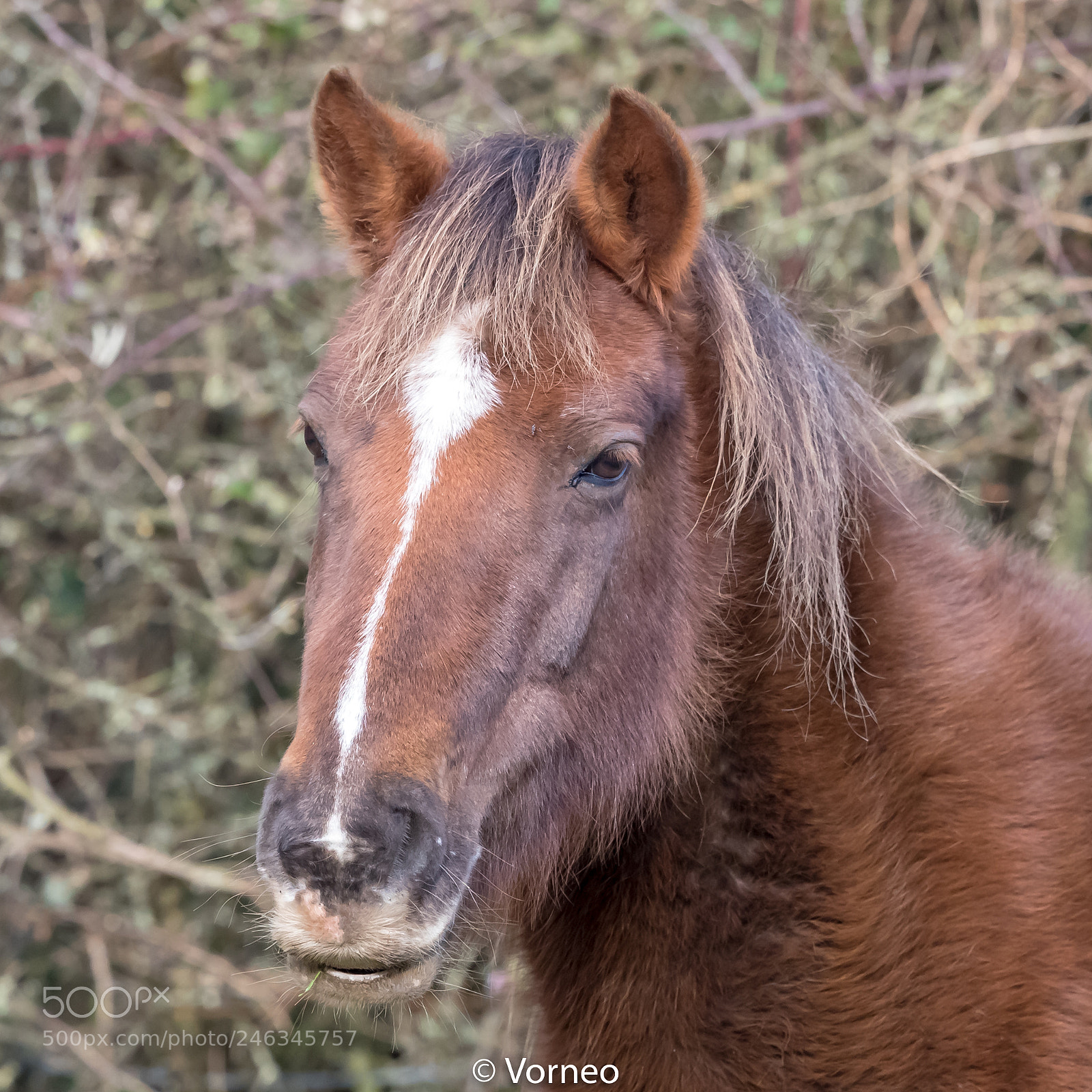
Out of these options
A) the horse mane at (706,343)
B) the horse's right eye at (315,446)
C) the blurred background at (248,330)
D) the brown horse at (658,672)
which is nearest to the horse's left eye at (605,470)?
the brown horse at (658,672)

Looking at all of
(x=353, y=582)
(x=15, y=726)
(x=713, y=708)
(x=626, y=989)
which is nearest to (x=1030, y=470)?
(x=713, y=708)

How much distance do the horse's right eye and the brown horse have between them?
0.02 m

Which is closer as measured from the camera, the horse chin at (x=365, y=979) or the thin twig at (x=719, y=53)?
the horse chin at (x=365, y=979)

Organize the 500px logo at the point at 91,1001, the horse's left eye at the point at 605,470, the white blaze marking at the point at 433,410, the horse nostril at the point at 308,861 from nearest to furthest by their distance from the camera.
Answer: the horse nostril at the point at 308,861
the white blaze marking at the point at 433,410
the horse's left eye at the point at 605,470
the 500px logo at the point at 91,1001

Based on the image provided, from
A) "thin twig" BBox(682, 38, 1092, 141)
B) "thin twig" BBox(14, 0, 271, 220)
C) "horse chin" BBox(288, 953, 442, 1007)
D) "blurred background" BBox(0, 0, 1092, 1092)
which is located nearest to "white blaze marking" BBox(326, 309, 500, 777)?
"horse chin" BBox(288, 953, 442, 1007)

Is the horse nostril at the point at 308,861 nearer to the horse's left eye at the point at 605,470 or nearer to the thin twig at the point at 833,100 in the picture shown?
the horse's left eye at the point at 605,470

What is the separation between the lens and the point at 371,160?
174 centimetres

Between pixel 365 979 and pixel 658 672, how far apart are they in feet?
2.04

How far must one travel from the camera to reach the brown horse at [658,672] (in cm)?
133

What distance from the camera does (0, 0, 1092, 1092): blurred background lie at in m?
3.27

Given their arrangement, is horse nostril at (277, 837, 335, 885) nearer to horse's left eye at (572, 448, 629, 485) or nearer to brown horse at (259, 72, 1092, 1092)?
brown horse at (259, 72, 1092, 1092)

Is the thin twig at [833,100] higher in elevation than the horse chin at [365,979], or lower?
higher

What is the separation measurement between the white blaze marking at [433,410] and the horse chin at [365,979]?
0.34 meters

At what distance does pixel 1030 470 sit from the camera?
12.3 feet
